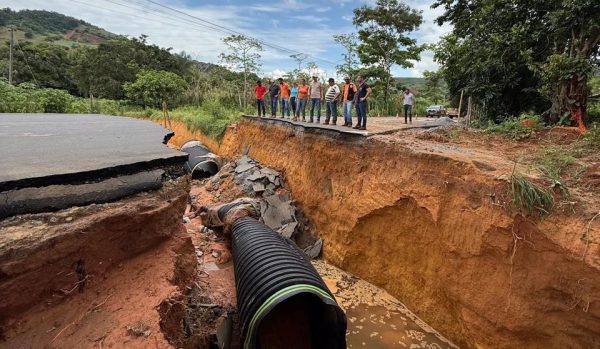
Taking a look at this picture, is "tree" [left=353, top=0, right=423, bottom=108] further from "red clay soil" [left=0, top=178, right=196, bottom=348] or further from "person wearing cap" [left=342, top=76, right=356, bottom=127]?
"red clay soil" [left=0, top=178, right=196, bottom=348]

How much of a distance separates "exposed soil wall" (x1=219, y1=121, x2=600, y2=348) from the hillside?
86.5m

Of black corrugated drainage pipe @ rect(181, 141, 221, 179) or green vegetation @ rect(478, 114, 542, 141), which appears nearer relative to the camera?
green vegetation @ rect(478, 114, 542, 141)

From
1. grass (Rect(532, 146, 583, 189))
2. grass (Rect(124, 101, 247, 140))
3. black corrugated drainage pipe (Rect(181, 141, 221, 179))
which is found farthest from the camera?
grass (Rect(124, 101, 247, 140))

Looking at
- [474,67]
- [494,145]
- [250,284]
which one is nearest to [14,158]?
[250,284]

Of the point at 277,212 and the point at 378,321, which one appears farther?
the point at 277,212

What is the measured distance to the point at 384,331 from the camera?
610 cm

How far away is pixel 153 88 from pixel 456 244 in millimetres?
25885

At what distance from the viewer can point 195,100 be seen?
27859 mm

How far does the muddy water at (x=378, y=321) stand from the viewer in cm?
587

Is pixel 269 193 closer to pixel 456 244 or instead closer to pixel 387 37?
pixel 456 244

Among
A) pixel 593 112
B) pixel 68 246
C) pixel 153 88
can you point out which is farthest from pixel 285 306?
pixel 153 88

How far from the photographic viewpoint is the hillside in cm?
7781

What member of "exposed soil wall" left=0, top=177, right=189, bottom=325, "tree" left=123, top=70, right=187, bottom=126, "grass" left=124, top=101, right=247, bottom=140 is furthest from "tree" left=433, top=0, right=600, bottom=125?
"tree" left=123, top=70, right=187, bottom=126

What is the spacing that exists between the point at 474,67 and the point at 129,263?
1150 cm
